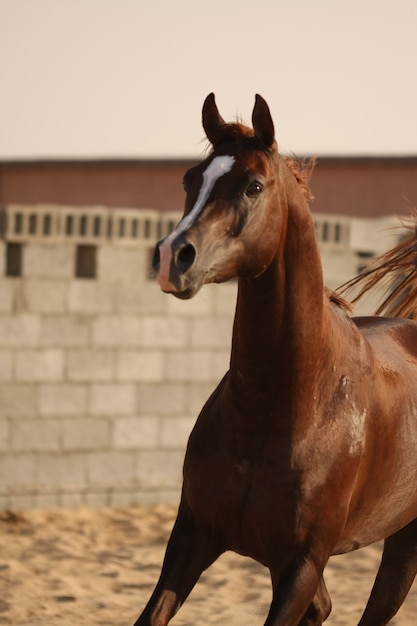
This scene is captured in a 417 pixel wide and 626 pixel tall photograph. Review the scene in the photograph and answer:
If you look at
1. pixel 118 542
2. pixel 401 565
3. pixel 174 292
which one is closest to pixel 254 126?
pixel 174 292

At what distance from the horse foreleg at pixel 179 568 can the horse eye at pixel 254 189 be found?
3.77 feet

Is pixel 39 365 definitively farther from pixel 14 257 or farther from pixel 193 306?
pixel 193 306

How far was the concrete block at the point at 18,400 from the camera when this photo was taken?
876 cm

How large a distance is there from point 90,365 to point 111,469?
800mm

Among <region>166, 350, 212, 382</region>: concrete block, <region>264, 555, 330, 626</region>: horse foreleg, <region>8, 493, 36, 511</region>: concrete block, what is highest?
<region>264, 555, 330, 626</region>: horse foreleg

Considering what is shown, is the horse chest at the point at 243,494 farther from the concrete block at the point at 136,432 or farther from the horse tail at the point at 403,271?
the concrete block at the point at 136,432

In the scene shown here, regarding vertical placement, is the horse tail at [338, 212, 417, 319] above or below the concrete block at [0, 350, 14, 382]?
above

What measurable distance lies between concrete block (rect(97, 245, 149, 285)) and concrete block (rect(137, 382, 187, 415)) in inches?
32.3

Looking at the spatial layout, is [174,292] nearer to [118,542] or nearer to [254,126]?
[254,126]

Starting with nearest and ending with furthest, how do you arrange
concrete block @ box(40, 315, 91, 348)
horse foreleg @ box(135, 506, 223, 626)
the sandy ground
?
horse foreleg @ box(135, 506, 223, 626) < the sandy ground < concrete block @ box(40, 315, 91, 348)

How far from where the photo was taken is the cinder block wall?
885 centimetres

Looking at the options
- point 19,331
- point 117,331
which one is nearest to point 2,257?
point 19,331

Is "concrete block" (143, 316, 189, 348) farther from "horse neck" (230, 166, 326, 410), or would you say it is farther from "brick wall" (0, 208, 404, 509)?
"horse neck" (230, 166, 326, 410)

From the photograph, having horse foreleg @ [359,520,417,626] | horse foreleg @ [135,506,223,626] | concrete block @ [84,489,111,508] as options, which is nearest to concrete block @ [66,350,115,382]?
concrete block @ [84,489,111,508]
